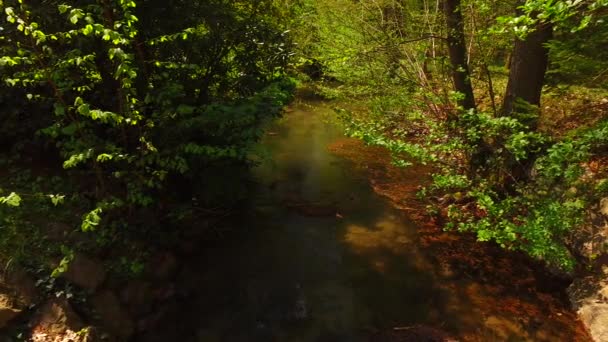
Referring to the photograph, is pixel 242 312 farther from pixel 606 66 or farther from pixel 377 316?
pixel 606 66

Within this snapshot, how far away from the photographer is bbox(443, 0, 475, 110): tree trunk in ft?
29.4

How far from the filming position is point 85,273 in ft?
18.4

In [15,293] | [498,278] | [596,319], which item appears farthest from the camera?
[498,278]

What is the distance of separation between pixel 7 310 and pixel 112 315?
131cm

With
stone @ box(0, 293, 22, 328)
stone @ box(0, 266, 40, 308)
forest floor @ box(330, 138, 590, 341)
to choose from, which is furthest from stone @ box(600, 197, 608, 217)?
stone @ box(0, 293, 22, 328)

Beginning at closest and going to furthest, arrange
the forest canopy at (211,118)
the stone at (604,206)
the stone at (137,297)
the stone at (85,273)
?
1. the forest canopy at (211,118)
2. the stone at (85,273)
3. the stone at (137,297)
4. the stone at (604,206)

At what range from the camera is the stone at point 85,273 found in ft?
18.0

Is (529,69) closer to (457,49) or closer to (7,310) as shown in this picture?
(457,49)

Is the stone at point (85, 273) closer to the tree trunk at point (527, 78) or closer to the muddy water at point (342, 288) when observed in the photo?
the muddy water at point (342, 288)

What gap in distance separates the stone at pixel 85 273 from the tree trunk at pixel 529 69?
7776mm

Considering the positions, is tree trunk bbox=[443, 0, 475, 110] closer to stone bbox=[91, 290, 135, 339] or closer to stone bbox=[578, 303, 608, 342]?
stone bbox=[578, 303, 608, 342]

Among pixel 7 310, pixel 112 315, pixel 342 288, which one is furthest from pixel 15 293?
pixel 342 288

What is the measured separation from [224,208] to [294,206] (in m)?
1.84

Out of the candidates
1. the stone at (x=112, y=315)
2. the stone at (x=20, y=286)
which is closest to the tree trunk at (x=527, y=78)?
the stone at (x=112, y=315)
